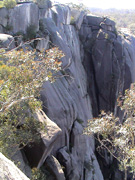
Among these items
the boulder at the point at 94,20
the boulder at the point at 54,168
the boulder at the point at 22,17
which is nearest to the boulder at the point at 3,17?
the boulder at the point at 22,17

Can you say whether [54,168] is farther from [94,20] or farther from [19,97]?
[94,20]

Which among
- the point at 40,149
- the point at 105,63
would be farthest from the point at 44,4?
the point at 40,149

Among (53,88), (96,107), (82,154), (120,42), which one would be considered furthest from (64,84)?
(120,42)

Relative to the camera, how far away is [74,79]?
53.8 ft

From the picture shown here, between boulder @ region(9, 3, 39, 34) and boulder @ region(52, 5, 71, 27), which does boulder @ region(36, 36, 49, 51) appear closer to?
boulder @ region(9, 3, 39, 34)

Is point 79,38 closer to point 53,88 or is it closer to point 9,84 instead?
point 53,88

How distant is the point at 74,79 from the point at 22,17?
6.28 m

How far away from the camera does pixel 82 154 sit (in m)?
12.9

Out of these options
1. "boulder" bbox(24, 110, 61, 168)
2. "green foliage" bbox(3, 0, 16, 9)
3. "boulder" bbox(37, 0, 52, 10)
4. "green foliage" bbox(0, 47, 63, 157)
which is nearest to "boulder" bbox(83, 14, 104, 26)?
"boulder" bbox(37, 0, 52, 10)

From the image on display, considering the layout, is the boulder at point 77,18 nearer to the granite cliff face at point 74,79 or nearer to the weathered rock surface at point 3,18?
the granite cliff face at point 74,79

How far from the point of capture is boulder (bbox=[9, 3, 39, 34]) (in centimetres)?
1328

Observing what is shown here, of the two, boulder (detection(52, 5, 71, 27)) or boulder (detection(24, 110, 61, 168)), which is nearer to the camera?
boulder (detection(24, 110, 61, 168))

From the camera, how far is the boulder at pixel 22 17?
1328 centimetres

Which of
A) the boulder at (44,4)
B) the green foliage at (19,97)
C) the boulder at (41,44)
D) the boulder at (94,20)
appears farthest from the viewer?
the boulder at (94,20)
